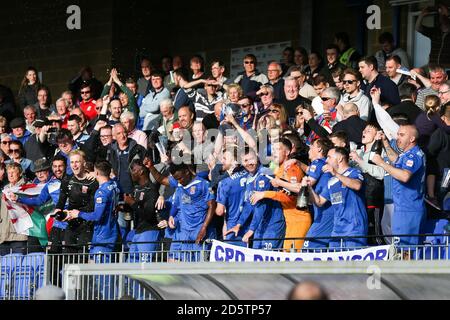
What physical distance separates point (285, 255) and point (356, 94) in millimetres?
3642

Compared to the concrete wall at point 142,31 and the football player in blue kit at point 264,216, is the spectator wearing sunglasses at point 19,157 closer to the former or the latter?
the concrete wall at point 142,31

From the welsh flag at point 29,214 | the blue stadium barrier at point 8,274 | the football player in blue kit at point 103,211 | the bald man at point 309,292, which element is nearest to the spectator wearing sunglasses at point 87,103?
the welsh flag at point 29,214

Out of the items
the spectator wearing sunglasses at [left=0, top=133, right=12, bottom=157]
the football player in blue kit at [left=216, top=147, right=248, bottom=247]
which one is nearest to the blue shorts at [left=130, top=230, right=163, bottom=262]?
the football player in blue kit at [left=216, top=147, right=248, bottom=247]

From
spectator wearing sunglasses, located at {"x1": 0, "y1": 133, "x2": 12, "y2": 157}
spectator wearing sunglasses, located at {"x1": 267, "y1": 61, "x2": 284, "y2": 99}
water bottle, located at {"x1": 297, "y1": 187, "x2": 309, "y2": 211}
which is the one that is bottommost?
water bottle, located at {"x1": 297, "y1": 187, "x2": 309, "y2": 211}

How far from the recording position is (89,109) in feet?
66.2

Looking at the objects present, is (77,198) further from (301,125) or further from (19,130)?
(19,130)

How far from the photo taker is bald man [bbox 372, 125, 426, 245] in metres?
12.8

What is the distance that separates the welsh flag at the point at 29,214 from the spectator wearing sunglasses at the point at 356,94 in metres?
4.47

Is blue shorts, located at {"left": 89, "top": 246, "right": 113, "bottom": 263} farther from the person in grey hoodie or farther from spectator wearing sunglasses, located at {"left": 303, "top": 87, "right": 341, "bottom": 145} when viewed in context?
the person in grey hoodie

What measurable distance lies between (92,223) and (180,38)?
358 inches

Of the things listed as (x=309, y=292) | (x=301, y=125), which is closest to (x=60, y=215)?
(x=301, y=125)

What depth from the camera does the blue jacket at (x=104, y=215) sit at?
15.4 meters

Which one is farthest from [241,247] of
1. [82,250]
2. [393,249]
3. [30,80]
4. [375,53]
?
[30,80]

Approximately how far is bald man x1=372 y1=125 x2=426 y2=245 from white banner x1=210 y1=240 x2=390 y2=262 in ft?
4.98
